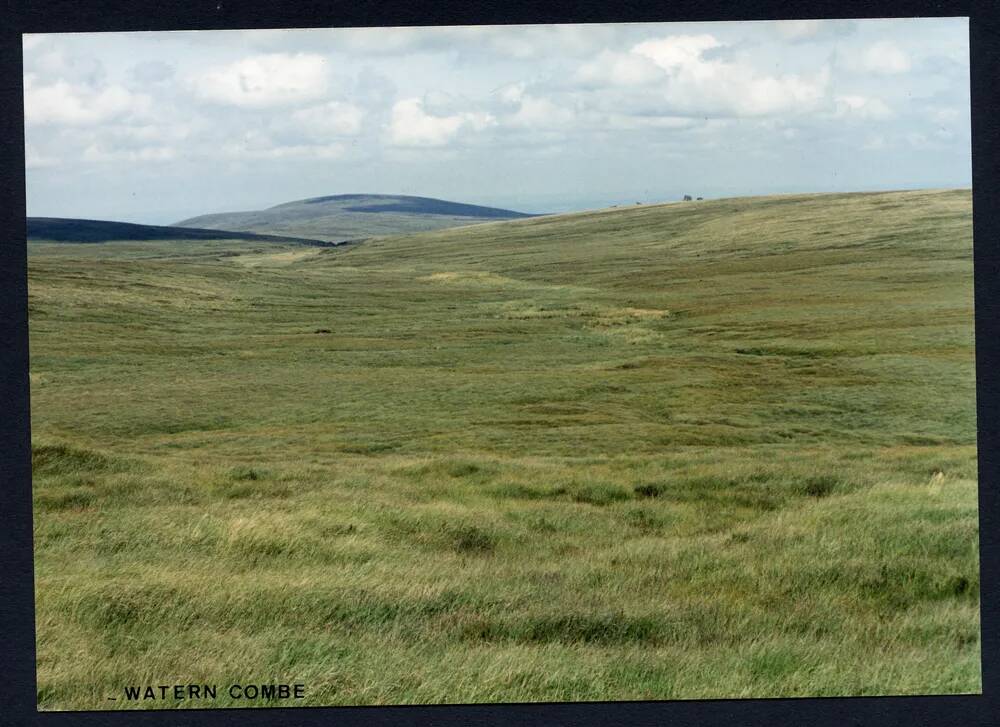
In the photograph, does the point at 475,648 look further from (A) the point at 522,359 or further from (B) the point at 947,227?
(B) the point at 947,227

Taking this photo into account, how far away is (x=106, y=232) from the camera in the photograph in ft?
37.0

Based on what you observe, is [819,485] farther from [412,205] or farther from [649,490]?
[412,205]

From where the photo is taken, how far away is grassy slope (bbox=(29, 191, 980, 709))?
847 centimetres

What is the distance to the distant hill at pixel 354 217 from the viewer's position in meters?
11.7

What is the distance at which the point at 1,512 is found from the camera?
8539mm

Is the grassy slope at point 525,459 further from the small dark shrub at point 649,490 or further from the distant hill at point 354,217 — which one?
the distant hill at point 354,217

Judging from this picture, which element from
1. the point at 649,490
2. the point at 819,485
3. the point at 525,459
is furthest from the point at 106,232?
the point at 819,485

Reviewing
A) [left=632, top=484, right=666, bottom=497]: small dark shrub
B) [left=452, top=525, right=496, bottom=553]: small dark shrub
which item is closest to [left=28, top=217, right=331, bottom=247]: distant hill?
[left=452, top=525, right=496, bottom=553]: small dark shrub

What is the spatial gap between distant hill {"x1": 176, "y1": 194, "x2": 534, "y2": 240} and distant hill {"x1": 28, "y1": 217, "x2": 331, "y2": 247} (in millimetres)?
259

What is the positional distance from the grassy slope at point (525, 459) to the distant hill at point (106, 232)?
30 cm

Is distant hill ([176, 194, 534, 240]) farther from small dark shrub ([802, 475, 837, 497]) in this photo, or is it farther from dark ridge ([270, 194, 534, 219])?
small dark shrub ([802, 475, 837, 497])

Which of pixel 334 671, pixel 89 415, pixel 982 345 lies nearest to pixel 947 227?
pixel 982 345

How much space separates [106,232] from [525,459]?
19.9ft

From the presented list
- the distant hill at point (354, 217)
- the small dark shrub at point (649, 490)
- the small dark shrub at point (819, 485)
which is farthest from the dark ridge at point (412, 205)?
the small dark shrub at point (819, 485)
